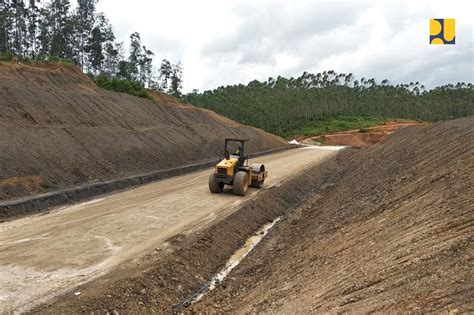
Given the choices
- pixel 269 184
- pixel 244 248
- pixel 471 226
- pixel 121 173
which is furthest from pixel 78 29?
pixel 471 226

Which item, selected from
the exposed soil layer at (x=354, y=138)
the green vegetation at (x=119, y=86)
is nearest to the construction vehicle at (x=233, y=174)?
the green vegetation at (x=119, y=86)

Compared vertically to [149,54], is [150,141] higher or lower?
lower

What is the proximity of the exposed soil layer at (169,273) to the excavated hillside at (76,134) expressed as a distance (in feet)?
25.5

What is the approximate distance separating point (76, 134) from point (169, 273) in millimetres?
16711

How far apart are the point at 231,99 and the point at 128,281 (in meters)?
72.6

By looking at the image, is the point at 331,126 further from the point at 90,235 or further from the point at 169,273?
the point at 169,273

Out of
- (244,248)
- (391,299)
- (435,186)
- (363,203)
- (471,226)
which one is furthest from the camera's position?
(363,203)

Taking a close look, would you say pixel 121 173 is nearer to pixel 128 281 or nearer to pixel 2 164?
pixel 2 164

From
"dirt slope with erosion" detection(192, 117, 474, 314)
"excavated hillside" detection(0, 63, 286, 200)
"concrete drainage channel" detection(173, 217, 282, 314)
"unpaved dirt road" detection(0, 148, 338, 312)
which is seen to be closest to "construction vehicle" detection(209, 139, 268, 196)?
"unpaved dirt road" detection(0, 148, 338, 312)

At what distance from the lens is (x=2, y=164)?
17.1m

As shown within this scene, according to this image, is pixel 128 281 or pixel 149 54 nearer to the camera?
pixel 128 281

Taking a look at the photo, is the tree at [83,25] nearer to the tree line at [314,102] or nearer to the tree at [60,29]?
the tree at [60,29]

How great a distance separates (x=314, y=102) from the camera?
87375 millimetres

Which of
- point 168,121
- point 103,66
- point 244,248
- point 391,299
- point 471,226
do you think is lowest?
point 244,248
